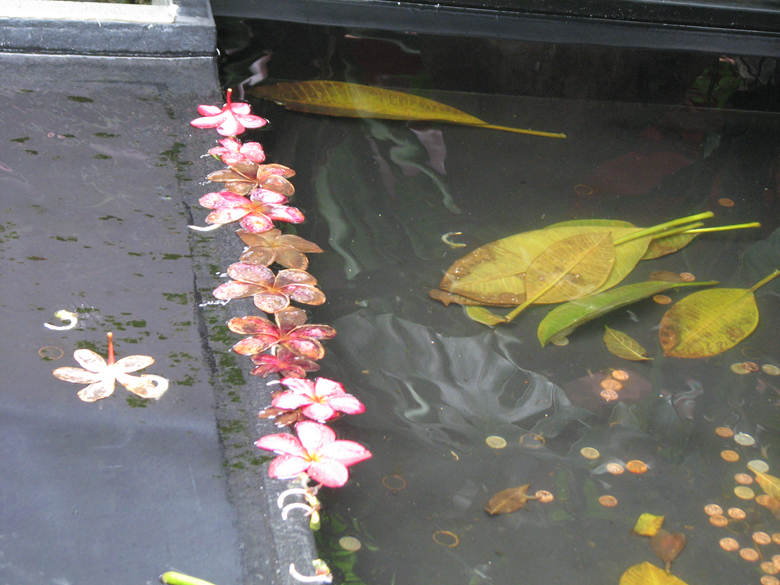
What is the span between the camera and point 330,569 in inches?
24.9

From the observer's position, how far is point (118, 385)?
0.72m

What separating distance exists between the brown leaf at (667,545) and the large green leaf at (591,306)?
0.29 m

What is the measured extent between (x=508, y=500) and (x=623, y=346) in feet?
1.08

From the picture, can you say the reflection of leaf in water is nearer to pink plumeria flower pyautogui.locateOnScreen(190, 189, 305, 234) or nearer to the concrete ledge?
pink plumeria flower pyautogui.locateOnScreen(190, 189, 305, 234)

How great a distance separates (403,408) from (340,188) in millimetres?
509

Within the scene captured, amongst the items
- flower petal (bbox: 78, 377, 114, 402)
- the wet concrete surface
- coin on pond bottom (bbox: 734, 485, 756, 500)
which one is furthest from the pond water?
flower petal (bbox: 78, 377, 114, 402)

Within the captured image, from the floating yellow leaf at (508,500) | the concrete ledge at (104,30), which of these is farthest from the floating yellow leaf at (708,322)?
the concrete ledge at (104,30)

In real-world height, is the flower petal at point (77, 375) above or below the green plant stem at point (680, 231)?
above

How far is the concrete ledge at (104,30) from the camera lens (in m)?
1.45

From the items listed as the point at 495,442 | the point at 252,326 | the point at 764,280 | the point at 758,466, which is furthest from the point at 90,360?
the point at 764,280

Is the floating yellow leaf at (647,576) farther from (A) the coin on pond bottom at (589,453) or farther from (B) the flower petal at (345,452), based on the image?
(B) the flower petal at (345,452)

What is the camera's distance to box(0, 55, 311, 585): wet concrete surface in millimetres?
582

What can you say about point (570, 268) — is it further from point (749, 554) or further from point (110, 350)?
point (110, 350)

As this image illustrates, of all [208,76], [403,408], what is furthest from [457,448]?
[208,76]
